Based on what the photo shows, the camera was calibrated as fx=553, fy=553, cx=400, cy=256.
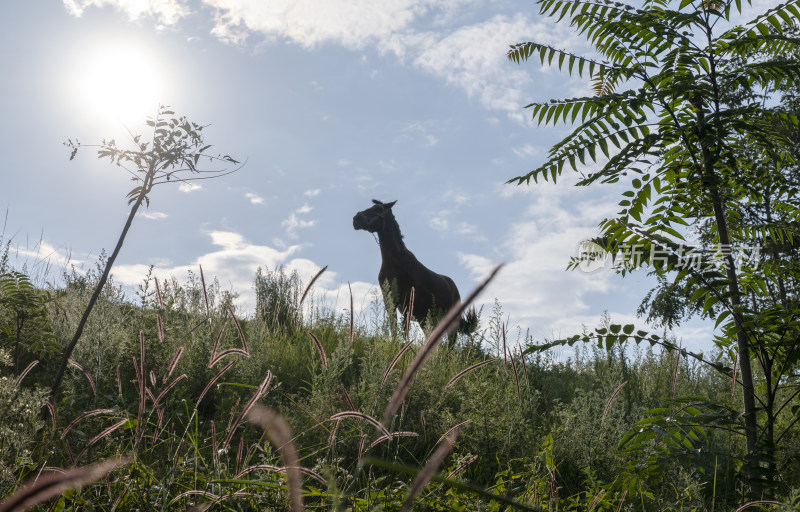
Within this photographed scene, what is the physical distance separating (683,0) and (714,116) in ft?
2.53

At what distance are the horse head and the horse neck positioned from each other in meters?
0.10

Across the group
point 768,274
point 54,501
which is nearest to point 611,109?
point 768,274

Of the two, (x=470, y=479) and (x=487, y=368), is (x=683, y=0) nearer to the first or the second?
(x=470, y=479)

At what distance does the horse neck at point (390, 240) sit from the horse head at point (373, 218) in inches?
4.0

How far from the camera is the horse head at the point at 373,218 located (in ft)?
33.2

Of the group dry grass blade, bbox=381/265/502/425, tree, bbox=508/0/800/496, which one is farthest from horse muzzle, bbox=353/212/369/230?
dry grass blade, bbox=381/265/502/425

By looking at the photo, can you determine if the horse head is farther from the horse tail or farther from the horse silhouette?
the horse tail

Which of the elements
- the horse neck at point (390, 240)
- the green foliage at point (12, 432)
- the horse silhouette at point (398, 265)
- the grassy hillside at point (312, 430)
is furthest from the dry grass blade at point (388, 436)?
the horse neck at point (390, 240)

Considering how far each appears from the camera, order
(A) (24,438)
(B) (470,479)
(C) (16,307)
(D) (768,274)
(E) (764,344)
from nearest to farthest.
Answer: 1. (A) (24,438)
2. (E) (764,344)
3. (D) (768,274)
4. (B) (470,479)
5. (C) (16,307)

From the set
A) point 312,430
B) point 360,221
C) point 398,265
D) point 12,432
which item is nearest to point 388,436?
point 12,432

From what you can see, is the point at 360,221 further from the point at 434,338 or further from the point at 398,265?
the point at 434,338

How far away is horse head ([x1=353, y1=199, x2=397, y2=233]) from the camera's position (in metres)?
10.1

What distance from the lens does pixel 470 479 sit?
3621 mm

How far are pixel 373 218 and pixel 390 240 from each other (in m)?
0.55
